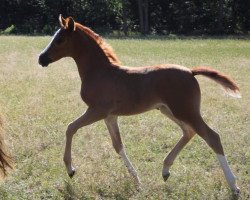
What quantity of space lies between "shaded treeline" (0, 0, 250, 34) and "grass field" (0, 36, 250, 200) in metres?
20.4

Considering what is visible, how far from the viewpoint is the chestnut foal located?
4.80 m

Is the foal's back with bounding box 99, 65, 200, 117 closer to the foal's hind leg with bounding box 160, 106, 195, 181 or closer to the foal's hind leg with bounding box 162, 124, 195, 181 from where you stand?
the foal's hind leg with bounding box 160, 106, 195, 181

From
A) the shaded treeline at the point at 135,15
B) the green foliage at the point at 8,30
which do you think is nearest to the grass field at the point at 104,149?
the shaded treeline at the point at 135,15

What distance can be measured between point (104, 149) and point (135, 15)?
2910 cm

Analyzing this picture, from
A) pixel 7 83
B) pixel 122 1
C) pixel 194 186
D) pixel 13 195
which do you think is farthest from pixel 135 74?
pixel 122 1

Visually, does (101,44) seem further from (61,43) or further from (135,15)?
(135,15)

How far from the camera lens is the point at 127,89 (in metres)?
5.04

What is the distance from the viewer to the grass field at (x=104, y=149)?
16.1ft

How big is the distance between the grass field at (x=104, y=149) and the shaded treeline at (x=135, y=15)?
66.9 feet

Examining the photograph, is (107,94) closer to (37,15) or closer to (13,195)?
(13,195)

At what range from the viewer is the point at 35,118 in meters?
7.95

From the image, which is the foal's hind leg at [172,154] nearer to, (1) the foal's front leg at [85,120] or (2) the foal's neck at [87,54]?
(1) the foal's front leg at [85,120]

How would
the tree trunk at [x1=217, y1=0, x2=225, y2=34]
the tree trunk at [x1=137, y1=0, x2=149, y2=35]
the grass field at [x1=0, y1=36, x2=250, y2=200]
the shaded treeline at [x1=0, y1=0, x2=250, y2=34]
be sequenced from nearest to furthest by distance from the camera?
1. the grass field at [x1=0, y1=36, x2=250, y2=200]
2. the tree trunk at [x1=217, y1=0, x2=225, y2=34]
3. the shaded treeline at [x1=0, y1=0, x2=250, y2=34]
4. the tree trunk at [x1=137, y1=0, x2=149, y2=35]

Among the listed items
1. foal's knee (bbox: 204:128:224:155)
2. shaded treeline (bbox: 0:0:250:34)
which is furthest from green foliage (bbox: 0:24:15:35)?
foal's knee (bbox: 204:128:224:155)
